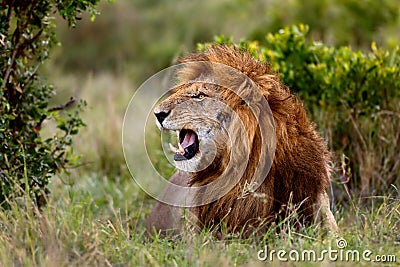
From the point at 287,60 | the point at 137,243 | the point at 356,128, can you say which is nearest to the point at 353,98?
the point at 356,128

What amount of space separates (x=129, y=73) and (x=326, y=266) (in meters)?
12.0

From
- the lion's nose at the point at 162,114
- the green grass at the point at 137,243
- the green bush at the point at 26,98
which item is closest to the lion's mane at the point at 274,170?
the green grass at the point at 137,243

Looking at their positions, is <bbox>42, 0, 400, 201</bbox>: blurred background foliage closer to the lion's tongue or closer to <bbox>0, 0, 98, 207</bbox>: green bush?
<bbox>0, 0, 98, 207</bbox>: green bush

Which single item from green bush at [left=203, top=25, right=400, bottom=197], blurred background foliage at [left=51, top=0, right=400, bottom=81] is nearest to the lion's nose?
green bush at [left=203, top=25, right=400, bottom=197]

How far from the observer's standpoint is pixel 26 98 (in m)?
5.00

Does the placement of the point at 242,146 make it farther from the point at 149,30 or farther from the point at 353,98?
the point at 149,30

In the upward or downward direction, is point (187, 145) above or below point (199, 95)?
below

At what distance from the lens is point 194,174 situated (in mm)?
4059

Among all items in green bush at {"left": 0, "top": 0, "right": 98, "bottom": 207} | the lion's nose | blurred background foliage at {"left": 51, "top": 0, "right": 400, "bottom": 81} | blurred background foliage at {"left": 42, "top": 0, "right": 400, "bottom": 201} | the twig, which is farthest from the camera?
blurred background foliage at {"left": 51, "top": 0, "right": 400, "bottom": 81}

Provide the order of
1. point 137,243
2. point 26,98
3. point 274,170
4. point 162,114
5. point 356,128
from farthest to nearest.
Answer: point 356,128 < point 26,98 < point 274,170 < point 162,114 < point 137,243

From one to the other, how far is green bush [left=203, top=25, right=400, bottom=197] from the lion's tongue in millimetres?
1855

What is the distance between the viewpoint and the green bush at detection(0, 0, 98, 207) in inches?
181

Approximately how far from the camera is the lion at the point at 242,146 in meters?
3.88

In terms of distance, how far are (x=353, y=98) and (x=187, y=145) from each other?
7.95 ft
